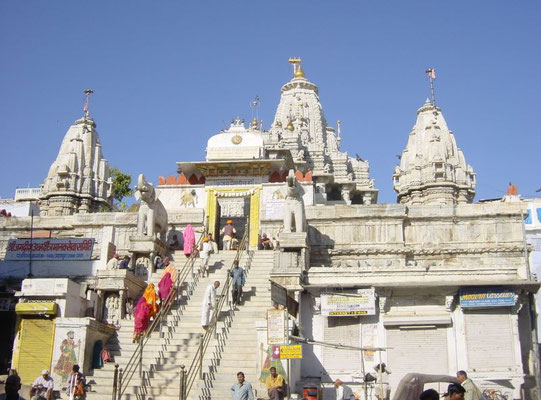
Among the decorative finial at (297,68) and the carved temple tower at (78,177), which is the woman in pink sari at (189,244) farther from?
the decorative finial at (297,68)

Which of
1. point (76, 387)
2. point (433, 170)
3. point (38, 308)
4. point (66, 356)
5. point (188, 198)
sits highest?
point (433, 170)

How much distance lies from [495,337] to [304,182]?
41.1 feet

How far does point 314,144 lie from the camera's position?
53812 millimetres

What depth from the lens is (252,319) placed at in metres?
17.6

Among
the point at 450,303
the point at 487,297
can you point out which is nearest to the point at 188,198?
the point at 450,303

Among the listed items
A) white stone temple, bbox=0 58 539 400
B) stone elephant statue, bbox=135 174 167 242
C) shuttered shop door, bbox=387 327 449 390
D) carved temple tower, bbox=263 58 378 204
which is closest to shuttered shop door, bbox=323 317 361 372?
white stone temple, bbox=0 58 539 400

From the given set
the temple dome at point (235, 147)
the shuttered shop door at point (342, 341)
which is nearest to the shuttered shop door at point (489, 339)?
the shuttered shop door at point (342, 341)

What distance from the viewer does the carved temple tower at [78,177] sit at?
37812 mm

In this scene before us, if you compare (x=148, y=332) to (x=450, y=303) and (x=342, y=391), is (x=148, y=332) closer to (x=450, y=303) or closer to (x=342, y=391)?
(x=342, y=391)

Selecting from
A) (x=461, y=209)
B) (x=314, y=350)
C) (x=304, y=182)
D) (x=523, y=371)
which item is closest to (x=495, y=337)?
(x=523, y=371)

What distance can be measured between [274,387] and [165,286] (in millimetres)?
6434

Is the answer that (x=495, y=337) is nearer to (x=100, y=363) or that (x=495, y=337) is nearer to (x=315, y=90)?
(x=100, y=363)

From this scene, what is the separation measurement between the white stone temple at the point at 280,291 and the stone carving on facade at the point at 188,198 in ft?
0.15

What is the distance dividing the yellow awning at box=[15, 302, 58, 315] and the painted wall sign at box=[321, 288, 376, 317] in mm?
7271
